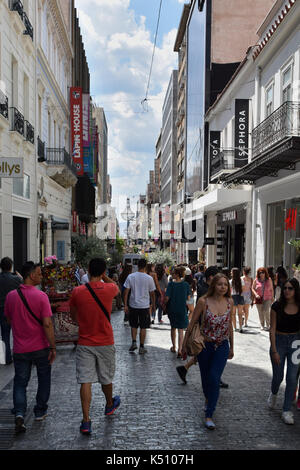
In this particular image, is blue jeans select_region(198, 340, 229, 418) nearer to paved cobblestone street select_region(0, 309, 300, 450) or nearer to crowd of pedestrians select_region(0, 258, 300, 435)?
crowd of pedestrians select_region(0, 258, 300, 435)

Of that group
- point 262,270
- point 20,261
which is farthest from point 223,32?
point 262,270

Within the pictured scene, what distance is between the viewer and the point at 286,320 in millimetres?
4711

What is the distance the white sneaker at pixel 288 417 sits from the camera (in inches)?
176

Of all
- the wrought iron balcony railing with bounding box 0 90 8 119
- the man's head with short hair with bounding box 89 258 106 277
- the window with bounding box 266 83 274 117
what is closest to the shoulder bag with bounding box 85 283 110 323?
the man's head with short hair with bounding box 89 258 106 277

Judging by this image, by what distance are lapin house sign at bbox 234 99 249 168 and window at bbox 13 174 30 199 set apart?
8261 mm

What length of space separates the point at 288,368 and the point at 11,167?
649 cm

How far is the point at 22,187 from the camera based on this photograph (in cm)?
1505

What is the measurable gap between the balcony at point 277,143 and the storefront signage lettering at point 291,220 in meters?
1.38

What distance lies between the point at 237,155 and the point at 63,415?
568 inches

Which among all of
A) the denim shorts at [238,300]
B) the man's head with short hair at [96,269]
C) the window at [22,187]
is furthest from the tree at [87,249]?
the man's head with short hair at [96,269]

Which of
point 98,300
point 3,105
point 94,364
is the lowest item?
point 94,364

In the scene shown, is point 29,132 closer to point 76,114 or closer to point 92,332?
point 76,114

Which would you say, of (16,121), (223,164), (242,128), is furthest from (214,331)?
(223,164)

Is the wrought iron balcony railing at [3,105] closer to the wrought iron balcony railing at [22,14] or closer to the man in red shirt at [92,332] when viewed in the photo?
the wrought iron balcony railing at [22,14]
